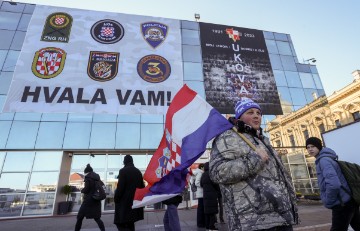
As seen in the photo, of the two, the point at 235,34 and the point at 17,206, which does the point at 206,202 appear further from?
the point at 235,34

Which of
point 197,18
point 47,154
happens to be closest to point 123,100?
point 47,154

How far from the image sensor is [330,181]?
3037 mm

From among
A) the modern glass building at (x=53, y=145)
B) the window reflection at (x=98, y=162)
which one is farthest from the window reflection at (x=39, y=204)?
the window reflection at (x=98, y=162)

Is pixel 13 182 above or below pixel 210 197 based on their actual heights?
above

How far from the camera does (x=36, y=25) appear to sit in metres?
16.0

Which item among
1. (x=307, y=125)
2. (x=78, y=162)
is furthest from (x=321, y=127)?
(x=78, y=162)

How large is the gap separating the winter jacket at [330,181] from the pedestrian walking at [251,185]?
1332mm

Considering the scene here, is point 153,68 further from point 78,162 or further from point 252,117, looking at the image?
point 252,117

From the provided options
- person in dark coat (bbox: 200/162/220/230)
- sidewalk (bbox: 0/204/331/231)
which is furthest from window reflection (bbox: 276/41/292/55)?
person in dark coat (bbox: 200/162/220/230)

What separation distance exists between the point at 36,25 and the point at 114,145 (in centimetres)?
994

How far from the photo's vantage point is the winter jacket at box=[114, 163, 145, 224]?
3832 mm

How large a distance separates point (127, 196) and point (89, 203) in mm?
1882

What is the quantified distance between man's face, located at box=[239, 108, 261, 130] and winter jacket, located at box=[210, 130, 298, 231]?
11.6 inches

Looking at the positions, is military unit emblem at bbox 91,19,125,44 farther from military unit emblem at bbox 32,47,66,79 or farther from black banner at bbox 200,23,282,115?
black banner at bbox 200,23,282,115
